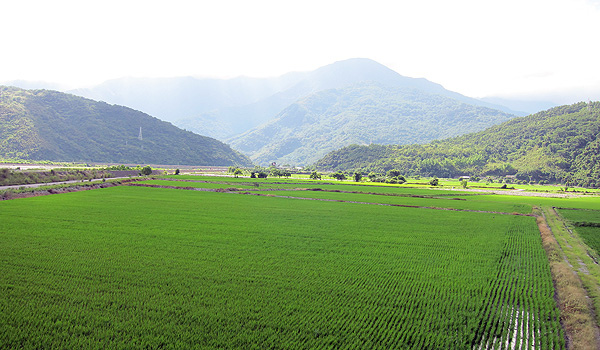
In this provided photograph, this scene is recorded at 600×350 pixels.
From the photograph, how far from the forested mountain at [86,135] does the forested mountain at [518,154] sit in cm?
6154

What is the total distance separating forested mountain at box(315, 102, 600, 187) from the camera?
10531cm

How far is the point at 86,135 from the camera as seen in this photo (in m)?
125

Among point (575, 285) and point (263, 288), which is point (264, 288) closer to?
point (263, 288)

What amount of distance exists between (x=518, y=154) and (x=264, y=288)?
141434 mm

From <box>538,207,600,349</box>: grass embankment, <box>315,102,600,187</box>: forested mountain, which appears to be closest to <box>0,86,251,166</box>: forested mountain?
<box>315,102,600,187</box>: forested mountain

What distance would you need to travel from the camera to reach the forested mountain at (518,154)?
10531cm

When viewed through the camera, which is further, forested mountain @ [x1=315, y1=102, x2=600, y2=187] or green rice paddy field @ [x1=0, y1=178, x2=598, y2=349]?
forested mountain @ [x1=315, y1=102, x2=600, y2=187]

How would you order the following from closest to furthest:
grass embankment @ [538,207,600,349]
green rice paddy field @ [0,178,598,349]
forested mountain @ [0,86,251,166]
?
green rice paddy field @ [0,178,598,349] < grass embankment @ [538,207,600,349] < forested mountain @ [0,86,251,166]

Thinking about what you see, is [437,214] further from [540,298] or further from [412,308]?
[412,308]

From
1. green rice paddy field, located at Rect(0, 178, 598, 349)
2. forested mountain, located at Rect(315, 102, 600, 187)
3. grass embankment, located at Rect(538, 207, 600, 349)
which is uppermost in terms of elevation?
forested mountain, located at Rect(315, 102, 600, 187)

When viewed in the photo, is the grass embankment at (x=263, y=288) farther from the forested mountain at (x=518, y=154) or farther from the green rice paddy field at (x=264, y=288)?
the forested mountain at (x=518, y=154)

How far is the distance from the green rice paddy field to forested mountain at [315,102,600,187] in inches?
4126

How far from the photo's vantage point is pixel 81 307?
367 inches

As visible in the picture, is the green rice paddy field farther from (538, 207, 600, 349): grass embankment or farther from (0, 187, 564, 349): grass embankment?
(538, 207, 600, 349): grass embankment
